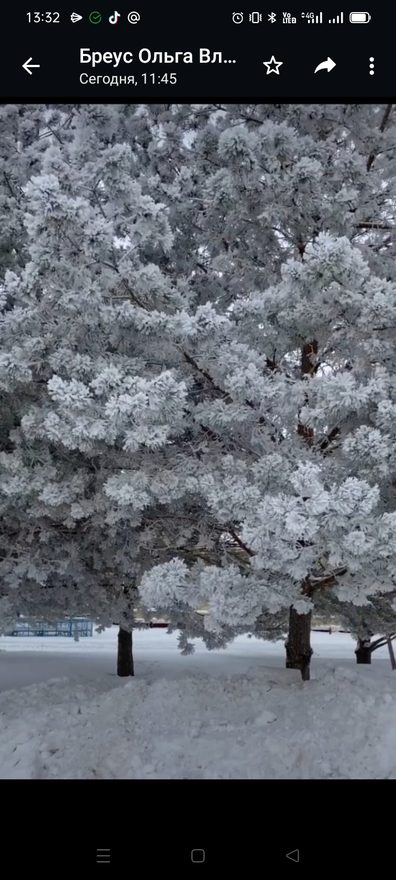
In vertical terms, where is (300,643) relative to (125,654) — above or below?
above

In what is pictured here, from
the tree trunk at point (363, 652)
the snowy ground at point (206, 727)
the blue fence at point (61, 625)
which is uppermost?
the blue fence at point (61, 625)

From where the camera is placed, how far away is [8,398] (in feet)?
20.6

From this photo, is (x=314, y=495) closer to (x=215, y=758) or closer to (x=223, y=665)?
(x=215, y=758)

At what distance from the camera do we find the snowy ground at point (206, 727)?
16.7ft

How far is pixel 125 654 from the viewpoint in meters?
10.1

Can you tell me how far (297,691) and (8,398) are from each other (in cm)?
418
